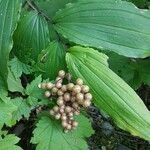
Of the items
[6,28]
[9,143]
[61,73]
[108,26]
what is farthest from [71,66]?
[9,143]

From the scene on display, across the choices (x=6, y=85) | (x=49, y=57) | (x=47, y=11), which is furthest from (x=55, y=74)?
(x=47, y=11)

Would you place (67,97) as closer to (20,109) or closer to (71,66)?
(71,66)

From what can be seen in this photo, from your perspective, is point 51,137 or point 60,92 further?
point 51,137

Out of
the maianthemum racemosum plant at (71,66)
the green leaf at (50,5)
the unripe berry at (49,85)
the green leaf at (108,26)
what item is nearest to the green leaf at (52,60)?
the maianthemum racemosum plant at (71,66)

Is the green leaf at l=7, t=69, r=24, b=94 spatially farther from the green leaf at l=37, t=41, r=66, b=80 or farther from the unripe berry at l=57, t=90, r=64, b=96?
the unripe berry at l=57, t=90, r=64, b=96

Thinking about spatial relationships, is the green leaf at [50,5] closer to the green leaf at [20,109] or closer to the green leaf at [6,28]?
the green leaf at [6,28]

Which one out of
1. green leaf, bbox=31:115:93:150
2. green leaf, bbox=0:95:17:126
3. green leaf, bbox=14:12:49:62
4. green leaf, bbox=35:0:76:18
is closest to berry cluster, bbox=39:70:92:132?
green leaf, bbox=31:115:93:150
